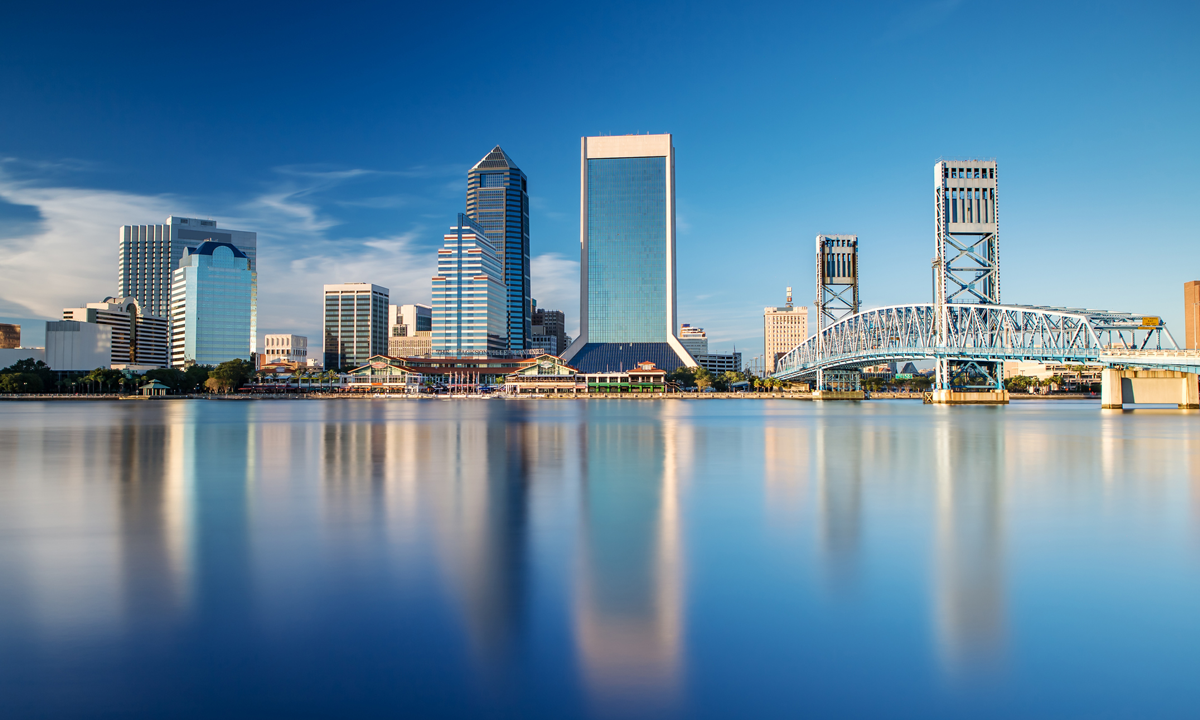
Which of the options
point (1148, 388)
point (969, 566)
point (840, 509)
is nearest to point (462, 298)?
point (1148, 388)

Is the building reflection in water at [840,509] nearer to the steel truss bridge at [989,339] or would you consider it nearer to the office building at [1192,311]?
the steel truss bridge at [989,339]

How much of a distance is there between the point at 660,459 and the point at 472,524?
43.6 ft

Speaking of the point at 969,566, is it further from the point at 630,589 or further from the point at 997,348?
the point at 997,348

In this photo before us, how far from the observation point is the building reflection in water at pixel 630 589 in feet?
20.9

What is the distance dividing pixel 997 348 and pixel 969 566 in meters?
88.1

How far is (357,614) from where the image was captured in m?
8.17

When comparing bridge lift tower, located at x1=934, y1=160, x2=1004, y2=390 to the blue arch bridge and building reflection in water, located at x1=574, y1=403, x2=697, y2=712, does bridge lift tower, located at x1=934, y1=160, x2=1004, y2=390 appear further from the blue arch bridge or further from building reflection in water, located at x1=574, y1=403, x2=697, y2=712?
building reflection in water, located at x1=574, y1=403, x2=697, y2=712

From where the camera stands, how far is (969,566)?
10625 millimetres

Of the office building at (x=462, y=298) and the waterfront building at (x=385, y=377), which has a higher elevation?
the office building at (x=462, y=298)

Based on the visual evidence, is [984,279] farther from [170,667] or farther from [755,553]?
[170,667]

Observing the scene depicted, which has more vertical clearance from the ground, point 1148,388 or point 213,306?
point 213,306

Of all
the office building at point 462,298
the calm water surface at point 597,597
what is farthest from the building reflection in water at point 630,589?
the office building at point 462,298

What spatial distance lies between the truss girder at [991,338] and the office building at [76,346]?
167185mm

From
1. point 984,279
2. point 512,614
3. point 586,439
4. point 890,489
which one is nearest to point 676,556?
point 512,614
